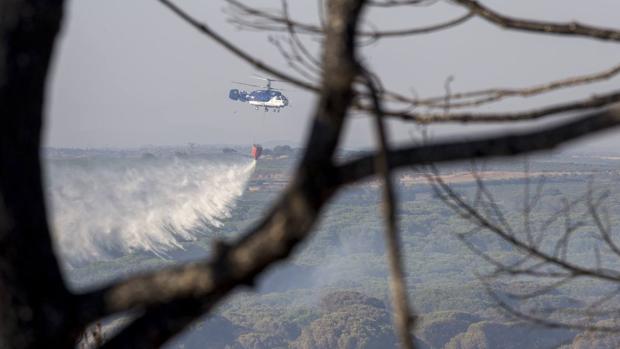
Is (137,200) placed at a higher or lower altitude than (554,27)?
lower

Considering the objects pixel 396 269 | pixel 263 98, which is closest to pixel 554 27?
pixel 396 269

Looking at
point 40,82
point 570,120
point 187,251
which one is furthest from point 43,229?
point 187,251

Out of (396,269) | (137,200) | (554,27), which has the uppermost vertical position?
(554,27)

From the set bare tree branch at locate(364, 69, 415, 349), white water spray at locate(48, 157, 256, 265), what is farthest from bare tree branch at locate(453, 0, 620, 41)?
white water spray at locate(48, 157, 256, 265)

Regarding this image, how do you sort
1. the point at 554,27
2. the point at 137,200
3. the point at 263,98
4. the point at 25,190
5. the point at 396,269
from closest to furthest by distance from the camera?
the point at 396,269
the point at 25,190
the point at 554,27
the point at 137,200
the point at 263,98

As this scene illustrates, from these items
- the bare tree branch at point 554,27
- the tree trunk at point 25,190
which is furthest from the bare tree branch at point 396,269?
the bare tree branch at point 554,27

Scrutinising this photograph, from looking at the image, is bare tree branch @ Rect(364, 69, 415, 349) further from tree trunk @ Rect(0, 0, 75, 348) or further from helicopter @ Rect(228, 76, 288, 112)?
helicopter @ Rect(228, 76, 288, 112)

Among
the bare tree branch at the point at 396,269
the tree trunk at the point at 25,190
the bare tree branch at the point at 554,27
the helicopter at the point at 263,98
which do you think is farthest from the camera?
the helicopter at the point at 263,98

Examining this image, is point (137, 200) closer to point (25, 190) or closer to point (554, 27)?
point (554, 27)

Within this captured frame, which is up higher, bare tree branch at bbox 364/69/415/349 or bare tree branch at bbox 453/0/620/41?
bare tree branch at bbox 453/0/620/41

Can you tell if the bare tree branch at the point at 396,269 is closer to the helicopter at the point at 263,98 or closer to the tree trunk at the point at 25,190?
the tree trunk at the point at 25,190
